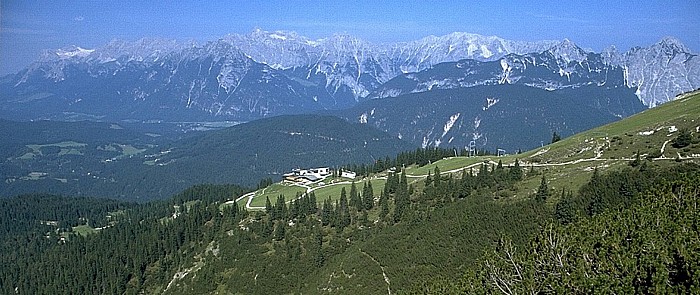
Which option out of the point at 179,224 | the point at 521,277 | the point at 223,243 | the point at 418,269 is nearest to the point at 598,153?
the point at 418,269

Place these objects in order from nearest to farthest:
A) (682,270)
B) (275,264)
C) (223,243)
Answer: (682,270) < (275,264) < (223,243)

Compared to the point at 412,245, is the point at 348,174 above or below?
above

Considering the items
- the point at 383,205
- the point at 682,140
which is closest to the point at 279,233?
the point at 383,205

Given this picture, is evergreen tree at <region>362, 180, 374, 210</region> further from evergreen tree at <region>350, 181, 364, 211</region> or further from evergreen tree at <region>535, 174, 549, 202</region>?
evergreen tree at <region>535, 174, 549, 202</region>

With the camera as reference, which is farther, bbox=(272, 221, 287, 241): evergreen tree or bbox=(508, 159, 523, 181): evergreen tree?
bbox=(272, 221, 287, 241): evergreen tree

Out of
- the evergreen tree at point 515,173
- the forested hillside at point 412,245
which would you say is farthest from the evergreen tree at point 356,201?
the evergreen tree at point 515,173

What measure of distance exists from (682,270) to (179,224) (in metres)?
103

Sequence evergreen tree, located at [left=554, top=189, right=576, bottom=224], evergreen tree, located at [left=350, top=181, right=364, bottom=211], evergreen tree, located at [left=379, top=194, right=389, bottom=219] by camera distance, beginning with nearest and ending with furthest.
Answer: evergreen tree, located at [left=554, top=189, right=576, bottom=224] < evergreen tree, located at [left=379, top=194, right=389, bottom=219] < evergreen tree, located at [left=350, top=181, right=364, bottom=211]

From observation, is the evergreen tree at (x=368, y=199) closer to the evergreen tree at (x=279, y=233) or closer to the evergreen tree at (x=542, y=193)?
the evergreen tree at (x=279, y=233)

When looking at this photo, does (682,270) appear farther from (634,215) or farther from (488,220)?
(488,220)

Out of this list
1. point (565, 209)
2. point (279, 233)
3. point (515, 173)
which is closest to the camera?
point (565, 209)

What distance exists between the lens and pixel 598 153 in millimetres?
90188

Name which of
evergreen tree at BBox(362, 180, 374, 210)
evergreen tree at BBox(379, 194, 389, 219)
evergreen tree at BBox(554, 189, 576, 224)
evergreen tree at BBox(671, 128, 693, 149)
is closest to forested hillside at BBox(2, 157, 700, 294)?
evergreen tree at BBox(554, 189, 576, 224)

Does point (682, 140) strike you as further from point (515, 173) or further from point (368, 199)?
point (368, 199)
